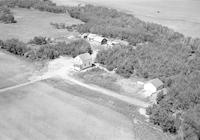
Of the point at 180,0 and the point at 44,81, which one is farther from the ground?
the point at 180,0

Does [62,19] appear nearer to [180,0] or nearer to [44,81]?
[44,81]

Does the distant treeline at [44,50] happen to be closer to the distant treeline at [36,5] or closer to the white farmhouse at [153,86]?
the white farmhouse at [153,86]

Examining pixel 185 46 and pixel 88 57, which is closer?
pixel 88 57

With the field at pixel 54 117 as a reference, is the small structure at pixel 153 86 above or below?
above

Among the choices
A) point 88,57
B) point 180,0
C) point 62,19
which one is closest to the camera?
point 88,57

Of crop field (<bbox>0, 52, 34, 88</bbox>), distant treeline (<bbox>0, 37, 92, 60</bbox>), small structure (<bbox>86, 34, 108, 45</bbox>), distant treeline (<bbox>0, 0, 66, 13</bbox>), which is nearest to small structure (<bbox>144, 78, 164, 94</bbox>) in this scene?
distant treeline (<bbox>0, 37, 92, 60</bbox>)

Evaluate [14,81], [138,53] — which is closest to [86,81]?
[14,81]

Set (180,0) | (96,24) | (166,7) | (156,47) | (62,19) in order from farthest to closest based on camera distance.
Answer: (180,0), (166,7), (62,19), (96,24), (156,47)

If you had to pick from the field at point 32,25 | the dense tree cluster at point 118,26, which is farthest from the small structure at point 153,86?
the field at point 32,25
